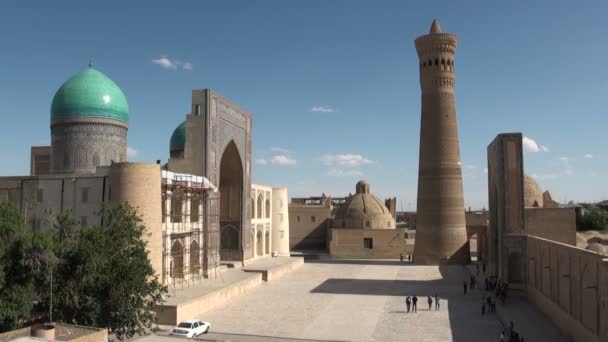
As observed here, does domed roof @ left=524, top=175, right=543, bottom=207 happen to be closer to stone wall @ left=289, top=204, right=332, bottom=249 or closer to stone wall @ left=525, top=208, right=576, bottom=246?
stone wall @ left=525, top=208, right=576, bottom=246

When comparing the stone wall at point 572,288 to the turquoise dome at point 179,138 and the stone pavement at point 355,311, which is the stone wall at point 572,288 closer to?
the stone pavement at point 355,311

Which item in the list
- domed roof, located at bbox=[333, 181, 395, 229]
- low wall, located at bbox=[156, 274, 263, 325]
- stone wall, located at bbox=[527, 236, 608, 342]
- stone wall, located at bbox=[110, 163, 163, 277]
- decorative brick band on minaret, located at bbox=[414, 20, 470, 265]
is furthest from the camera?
domed roof, located at bbox=[333, 181, 395, 229]

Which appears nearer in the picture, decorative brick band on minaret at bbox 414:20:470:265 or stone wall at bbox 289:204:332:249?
decorative brick band on minaret at bbox 414:20:470:265

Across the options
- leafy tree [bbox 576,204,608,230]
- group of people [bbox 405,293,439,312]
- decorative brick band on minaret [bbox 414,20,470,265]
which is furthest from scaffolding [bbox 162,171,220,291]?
leafy tree [bbox 576,204,608,230]

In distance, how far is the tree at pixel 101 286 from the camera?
1206cm

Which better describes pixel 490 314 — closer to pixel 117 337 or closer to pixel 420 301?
pixel 420 301

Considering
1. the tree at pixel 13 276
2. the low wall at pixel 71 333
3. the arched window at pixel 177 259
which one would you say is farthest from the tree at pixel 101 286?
the arched window at pixel 177 259

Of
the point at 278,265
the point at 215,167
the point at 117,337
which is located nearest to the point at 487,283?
the point at 278,265

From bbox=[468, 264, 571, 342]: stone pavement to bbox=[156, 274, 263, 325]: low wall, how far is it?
27.9 feet

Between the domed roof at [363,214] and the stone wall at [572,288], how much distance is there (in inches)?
680

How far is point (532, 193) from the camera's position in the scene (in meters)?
30.0

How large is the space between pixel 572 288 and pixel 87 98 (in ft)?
61.4

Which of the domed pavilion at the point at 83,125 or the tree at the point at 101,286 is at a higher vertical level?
the domed pavilion at the point at 83,125

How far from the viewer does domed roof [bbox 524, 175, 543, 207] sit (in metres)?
29.7
